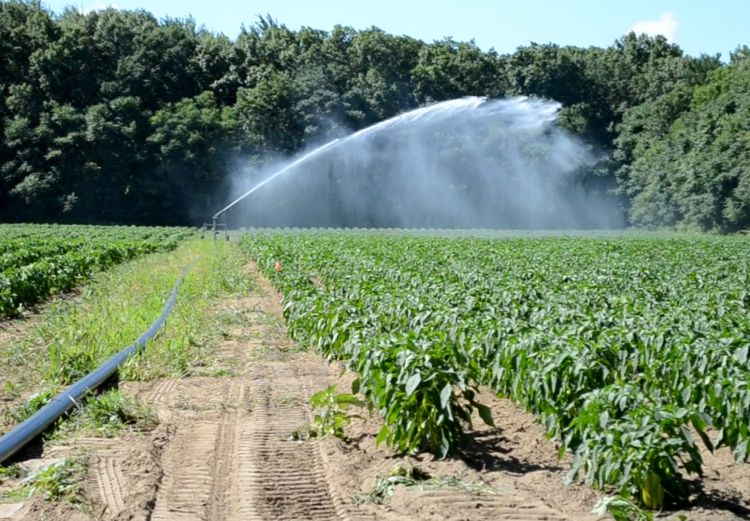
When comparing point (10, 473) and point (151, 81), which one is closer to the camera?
point (10, 473)

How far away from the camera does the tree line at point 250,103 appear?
62625 mm

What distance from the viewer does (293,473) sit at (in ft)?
21.8

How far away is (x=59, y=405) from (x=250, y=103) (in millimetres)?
62851

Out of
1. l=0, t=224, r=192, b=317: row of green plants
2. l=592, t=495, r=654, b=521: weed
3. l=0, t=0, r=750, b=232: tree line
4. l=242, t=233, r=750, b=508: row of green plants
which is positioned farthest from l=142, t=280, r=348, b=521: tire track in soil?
l=0, t=0, r=750, b=232: tree line

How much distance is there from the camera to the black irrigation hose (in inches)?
269

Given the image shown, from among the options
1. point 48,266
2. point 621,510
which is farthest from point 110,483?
point 48,266

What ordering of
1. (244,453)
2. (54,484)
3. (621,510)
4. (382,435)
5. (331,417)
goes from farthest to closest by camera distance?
1. (331,417)
2. (244,453)
3. (382,435)
4. (54,484)
5. (621,510)

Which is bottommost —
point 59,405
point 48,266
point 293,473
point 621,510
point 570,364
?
point 293,473

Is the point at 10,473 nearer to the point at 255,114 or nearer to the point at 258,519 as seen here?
the point at 258,519

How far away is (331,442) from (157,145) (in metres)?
61.4

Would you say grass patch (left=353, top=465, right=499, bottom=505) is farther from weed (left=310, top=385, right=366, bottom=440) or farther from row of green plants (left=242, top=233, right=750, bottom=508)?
weed (left=310, top=385, right=366, bottom=440)

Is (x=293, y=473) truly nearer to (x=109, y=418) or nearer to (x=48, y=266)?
(x=109, y=418)

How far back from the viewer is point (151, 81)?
233 feet

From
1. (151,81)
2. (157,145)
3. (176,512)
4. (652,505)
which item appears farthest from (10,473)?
(151,81)
